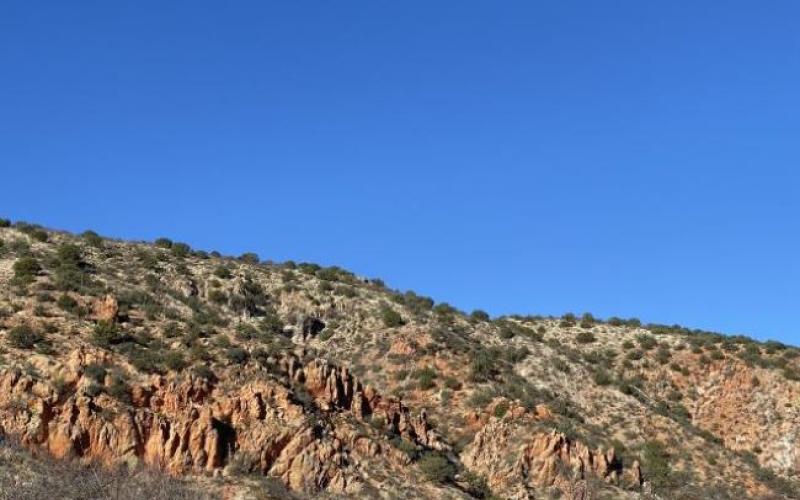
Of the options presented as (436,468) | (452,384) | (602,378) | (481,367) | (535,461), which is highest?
(602,378)

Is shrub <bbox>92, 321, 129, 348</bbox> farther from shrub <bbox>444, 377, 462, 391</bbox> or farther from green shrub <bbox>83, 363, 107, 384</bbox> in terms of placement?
shrub <bbox>444, 377, 462, 391</bbox>

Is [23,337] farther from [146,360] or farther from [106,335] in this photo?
[146,360]

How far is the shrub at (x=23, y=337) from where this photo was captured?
1663 inches

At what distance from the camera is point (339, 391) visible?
49562 mm

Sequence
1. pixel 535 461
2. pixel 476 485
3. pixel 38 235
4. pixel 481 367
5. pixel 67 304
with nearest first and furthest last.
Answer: pixel 476 485
pixel 67 304
pixel 535 461
pixel 481 367
pixel 38 235

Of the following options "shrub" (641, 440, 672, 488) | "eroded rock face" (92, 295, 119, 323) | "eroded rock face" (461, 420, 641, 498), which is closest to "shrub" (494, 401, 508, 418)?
"eroded rock face" (461, 420, 641, 498)

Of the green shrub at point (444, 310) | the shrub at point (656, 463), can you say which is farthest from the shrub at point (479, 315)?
the shrub at point (656, 463)

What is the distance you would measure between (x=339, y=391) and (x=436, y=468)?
325 inches

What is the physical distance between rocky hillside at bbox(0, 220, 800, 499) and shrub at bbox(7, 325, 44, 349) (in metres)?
0.10

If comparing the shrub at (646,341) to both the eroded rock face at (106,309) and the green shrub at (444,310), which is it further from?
the eroded rock face at (106,309)

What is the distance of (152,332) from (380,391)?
16.2m

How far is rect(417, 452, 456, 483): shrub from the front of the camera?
44.5 meters

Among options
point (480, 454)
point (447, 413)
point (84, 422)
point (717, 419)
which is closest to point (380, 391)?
point (447, 413)

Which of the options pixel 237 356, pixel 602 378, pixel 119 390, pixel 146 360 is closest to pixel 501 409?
pixel 602 378
